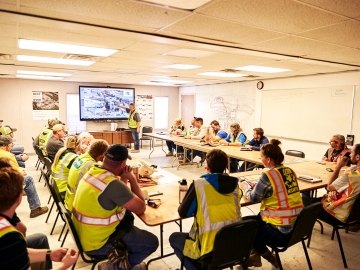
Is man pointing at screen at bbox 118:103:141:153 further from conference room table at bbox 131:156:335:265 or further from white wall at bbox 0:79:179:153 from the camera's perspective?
conference room table at bbox 131:156:335:265

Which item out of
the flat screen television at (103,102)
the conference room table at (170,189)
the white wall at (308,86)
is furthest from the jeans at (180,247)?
the flat screen television at (103,102)

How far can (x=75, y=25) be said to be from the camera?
92.0 inches

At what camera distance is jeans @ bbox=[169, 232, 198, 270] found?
6.46 feet

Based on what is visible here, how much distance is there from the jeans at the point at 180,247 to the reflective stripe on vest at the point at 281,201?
75cm

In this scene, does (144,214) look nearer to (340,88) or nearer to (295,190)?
(295,190)

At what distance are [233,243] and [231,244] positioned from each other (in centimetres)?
2

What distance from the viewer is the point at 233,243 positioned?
181 centimetres

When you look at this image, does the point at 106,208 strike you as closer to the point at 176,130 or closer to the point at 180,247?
the point at 180,247

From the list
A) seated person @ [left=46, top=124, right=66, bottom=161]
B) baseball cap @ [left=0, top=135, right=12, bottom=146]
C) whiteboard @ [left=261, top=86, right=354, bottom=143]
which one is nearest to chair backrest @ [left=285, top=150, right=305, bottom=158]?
whiteboard @ [left=261, top=86, right=354, bottom=143]

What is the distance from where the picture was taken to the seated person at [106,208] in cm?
192

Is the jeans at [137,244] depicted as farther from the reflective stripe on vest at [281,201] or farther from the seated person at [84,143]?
the seated person at [84,143]

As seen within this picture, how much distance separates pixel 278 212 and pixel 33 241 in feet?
6.16

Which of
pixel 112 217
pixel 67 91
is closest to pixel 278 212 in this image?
pixel 112 217

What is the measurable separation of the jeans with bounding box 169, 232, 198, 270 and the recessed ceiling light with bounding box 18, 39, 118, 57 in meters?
2.53
